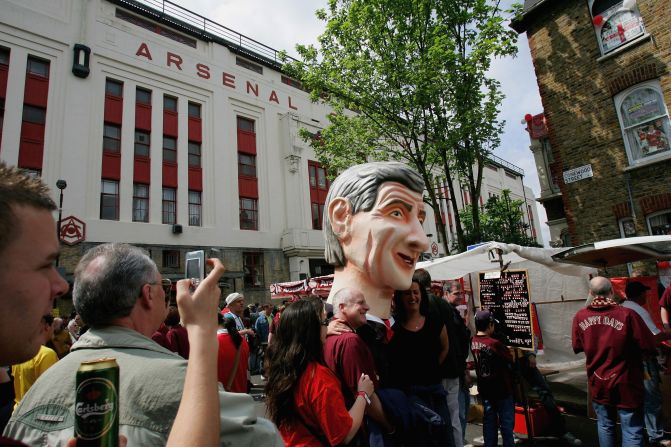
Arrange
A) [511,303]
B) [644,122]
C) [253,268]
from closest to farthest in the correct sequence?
[511,303]
[644,122]
[253,268]

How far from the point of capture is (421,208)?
3.57 m

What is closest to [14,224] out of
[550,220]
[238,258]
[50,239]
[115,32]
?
[50,239]

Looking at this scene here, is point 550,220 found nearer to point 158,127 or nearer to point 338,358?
point 338,358

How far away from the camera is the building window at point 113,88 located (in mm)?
17859

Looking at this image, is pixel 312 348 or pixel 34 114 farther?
pixel 34 114

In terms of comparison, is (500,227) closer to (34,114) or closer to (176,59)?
(176,59)

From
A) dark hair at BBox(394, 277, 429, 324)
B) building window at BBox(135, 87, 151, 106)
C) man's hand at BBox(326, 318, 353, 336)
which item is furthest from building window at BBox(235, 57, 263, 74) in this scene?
man's hand at BBox(326, 318, 353, 336)

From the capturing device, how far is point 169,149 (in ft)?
63.6

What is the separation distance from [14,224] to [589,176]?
12.8 m

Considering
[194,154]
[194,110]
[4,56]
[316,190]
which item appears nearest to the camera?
[4,56]

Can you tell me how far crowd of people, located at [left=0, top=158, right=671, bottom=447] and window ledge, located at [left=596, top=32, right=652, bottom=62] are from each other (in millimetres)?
7965

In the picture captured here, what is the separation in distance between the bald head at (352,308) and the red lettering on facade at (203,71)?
21.3m

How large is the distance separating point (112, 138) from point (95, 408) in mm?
19834

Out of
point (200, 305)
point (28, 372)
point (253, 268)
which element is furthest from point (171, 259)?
point (200, 305)
